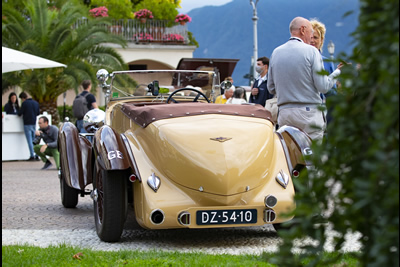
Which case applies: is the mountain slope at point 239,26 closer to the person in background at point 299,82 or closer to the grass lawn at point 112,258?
the person in background at point 299,82

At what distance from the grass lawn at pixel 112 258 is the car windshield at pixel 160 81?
133 inches

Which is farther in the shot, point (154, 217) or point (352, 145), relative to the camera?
point (154, 217)

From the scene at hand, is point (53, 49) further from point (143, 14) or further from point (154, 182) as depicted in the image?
point (154, 182)

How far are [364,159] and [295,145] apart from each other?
161 inches

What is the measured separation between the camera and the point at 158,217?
5.55 meters

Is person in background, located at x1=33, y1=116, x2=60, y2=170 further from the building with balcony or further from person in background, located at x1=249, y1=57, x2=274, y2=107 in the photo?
the building with balcony

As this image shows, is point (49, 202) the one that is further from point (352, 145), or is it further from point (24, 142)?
point (24, 142)

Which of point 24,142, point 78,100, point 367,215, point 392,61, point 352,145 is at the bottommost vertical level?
point 24,142

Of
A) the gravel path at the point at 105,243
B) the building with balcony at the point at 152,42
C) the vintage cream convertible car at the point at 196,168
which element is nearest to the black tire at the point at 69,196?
the gravel path at the point at 105,243

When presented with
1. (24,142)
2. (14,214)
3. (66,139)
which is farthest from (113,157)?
(24,142)

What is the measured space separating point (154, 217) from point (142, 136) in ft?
2.84

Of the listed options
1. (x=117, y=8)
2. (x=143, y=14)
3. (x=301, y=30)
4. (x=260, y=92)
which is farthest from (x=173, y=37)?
(x=301, y=30)

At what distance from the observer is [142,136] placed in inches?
240

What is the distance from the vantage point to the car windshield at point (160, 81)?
8.36m
